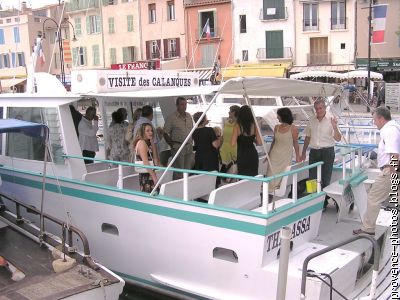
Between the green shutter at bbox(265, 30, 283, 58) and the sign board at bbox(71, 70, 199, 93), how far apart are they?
105 feet

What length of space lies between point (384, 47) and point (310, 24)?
5876 millimetres

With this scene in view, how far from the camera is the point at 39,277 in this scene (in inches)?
220

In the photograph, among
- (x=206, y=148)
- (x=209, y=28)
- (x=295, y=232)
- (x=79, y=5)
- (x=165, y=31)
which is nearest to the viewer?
(x=295, y=232)

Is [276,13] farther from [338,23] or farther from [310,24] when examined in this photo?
[338,23]

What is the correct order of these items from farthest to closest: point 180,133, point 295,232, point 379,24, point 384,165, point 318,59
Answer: point 318,59 < point 379,24 < point 180,133 < point 384,165 < point 295,232

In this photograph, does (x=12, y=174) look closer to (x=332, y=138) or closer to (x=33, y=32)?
(x=332, y=138)

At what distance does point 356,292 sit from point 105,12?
148 feet

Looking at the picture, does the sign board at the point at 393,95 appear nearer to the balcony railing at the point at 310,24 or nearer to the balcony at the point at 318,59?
the balcony at the point at 318,59

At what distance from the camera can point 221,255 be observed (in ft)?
19.0

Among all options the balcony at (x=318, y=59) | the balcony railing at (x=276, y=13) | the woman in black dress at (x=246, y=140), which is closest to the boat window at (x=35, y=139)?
the woman in black dress at (x=246, y=140)

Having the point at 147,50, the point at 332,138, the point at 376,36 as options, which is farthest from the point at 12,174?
the point at 147,50

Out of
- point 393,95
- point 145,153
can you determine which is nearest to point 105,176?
point 145,153

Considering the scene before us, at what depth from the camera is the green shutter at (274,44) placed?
3912 cm

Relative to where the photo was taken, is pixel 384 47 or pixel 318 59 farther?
pixel 318 59
